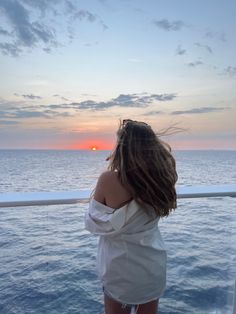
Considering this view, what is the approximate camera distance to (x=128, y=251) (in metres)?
1.22

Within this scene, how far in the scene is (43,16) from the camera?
4027mm

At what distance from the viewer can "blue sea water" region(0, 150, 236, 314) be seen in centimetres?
155

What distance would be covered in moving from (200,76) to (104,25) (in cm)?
320

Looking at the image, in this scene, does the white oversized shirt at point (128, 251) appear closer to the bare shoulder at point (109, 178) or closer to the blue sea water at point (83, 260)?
the bare shoulder at point (109, 178)

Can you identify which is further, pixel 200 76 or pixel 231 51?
pixel 200 76

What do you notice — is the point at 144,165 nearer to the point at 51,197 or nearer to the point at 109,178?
the point at 109,178

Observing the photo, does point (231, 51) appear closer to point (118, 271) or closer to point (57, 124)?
point (118, 271)

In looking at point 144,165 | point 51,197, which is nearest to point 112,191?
point 144,165

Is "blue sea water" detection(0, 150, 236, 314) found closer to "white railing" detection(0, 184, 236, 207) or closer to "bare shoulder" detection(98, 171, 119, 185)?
"white railing" detection(0, 184, 236, 207)

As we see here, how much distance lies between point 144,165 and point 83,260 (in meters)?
0.77

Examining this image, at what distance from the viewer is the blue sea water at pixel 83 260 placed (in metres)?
1.55

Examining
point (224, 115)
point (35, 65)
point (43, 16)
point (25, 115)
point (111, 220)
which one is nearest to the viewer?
point (111, 220)

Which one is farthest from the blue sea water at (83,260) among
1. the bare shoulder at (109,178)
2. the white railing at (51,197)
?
the bare shoulder at (109,178)

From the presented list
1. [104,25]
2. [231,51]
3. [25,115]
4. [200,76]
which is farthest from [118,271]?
[25,115]
